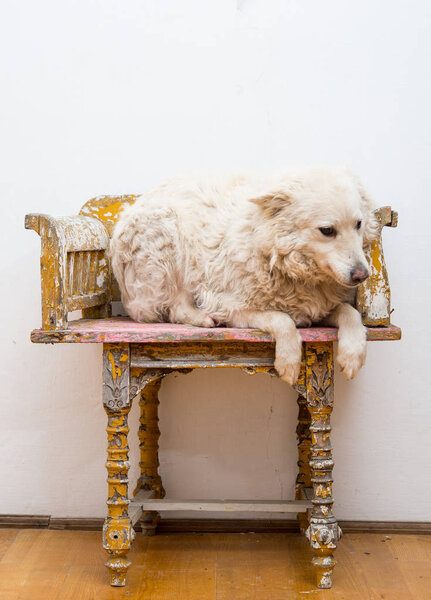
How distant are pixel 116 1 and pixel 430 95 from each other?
1.34 metres

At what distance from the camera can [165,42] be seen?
3133 mm

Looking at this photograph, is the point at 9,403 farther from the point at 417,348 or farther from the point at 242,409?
the point at 417,348

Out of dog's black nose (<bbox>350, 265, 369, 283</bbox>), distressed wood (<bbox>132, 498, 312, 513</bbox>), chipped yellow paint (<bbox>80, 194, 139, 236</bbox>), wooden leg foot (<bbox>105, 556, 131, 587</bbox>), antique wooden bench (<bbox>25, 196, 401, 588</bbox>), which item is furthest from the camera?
chipped yellow paint (<bbox>80, 194, 139, 236</bbox>)

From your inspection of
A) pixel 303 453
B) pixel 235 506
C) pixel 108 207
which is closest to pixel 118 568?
pixel 235 506

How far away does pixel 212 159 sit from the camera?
123 inches

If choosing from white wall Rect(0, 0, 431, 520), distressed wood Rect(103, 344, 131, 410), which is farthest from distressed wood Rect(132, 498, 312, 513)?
distressed wood Rect(103, 344, 131, 410)

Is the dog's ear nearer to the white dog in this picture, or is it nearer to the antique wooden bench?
the white dog

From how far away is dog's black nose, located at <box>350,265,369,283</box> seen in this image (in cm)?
235

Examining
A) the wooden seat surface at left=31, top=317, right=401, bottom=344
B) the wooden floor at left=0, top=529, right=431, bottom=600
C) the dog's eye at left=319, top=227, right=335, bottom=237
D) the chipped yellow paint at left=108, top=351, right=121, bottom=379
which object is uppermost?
the dog's eye at left=319, top=227, right=335, bottom=237

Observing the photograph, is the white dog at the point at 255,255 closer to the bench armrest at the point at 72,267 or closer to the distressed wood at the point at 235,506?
the bench armrest at the point at 72,267

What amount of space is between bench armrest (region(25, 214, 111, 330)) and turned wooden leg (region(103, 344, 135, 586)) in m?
0.21

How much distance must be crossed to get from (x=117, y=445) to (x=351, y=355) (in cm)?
84

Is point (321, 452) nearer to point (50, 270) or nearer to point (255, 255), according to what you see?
point (255, 255)

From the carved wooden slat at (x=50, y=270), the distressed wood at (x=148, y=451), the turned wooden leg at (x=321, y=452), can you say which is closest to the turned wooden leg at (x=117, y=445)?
the carved wooden slat at (x=50, y=270)
